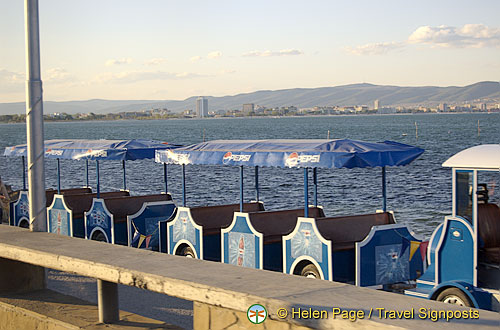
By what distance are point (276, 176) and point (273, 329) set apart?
48.5 m

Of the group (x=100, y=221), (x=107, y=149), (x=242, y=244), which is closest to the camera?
(x=242, y=244)

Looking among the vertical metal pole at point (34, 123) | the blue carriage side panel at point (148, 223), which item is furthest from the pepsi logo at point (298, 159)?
the vertical metal pole at point (34, 123)

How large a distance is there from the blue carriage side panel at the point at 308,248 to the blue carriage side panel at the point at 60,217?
6214 mm

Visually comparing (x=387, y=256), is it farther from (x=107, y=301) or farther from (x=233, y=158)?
(x=107, y=301)

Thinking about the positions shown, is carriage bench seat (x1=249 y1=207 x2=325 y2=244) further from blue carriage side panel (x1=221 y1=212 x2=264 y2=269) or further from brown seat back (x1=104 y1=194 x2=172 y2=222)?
brown seat back (x1=104 y1=194 x2=172 y2=222)

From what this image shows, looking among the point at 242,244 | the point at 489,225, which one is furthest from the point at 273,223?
the point at 489,225

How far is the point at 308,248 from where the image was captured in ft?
33.6

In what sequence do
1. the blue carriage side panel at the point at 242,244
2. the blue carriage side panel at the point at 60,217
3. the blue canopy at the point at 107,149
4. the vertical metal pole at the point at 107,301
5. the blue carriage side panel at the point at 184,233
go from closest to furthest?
the vertical metal pole at the point at 107,301 < the blue carriage side panel at the point at 242,244 < the blue carriage side panel at the point at 184,233 < the blue canopy at the point at 107,149 < the blue carriage side panel at the point at 60,217

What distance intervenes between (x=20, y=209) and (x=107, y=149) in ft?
11.3

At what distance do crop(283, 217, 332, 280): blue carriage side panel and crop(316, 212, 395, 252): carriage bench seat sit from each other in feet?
0.74

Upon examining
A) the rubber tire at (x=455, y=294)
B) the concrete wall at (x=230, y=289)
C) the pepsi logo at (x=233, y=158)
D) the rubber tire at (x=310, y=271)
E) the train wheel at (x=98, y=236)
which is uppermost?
the pepsi logo at (x=233, y=158)

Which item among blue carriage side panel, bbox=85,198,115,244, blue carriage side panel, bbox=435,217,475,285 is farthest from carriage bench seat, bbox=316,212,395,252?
blue carriage side panel, bbox=85,198,115,244

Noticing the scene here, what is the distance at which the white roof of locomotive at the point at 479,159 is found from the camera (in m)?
7.80

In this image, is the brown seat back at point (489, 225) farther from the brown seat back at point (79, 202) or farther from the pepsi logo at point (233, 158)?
the brown seat back at point (79, 202)
